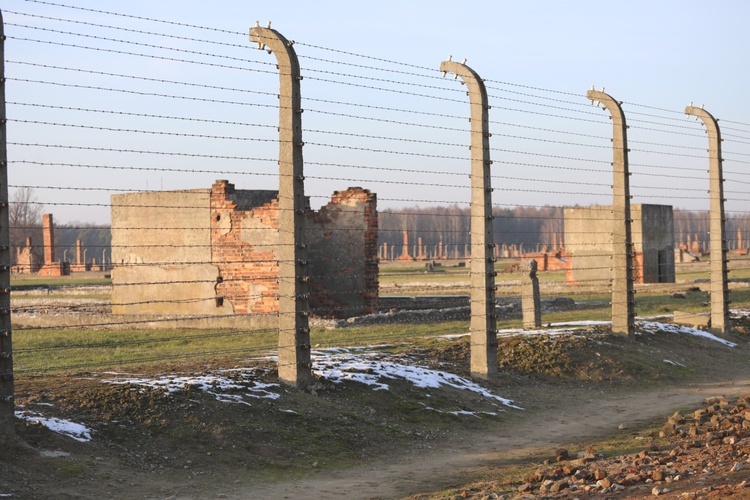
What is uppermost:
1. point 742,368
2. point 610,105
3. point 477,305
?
point 610,105

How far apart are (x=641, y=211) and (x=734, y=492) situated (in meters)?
32.8

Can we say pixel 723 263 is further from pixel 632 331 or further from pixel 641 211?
pixel 641 211

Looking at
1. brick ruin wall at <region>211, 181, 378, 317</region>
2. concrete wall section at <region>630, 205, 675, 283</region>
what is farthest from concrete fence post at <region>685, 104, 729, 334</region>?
concrete wall section at <region>630, 205, 675, 283</region>

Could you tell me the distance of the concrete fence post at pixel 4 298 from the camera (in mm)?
7895

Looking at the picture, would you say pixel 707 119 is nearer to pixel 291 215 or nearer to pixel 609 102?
pixel 609 102

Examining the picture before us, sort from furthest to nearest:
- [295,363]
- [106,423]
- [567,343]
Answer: [567,343]
[295,363]
[106,423]

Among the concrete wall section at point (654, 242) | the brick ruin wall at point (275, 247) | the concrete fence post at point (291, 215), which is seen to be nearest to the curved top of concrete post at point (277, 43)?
the concrete fence post at point (291, 215)

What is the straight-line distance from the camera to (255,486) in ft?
26.0

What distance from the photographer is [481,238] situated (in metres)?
12.5

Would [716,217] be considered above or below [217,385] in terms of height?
above

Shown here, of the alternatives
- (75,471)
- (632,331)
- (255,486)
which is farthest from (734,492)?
(632,331)

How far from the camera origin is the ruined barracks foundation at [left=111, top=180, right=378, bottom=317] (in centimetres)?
2242

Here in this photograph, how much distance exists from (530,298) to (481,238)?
6441 mm

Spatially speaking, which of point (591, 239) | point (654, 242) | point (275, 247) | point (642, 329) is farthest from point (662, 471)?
point (654, 242)
